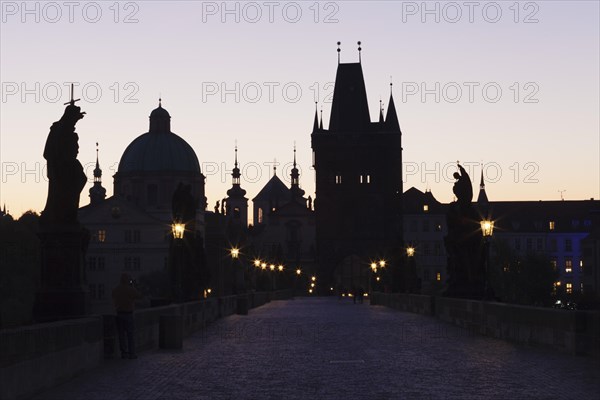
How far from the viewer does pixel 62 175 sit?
24641mm

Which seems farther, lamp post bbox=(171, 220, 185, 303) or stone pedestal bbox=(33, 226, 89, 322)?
lamp post bbox=(171, 220, 185, 303)

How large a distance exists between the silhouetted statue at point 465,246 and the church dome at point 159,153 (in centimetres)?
14112

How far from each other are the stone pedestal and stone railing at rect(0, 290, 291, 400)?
108 centimetres

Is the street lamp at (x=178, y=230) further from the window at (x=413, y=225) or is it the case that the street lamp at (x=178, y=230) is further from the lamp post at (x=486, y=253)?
the window at (x=413, y=225)

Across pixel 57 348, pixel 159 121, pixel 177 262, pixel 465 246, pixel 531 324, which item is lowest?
pixel 531 324

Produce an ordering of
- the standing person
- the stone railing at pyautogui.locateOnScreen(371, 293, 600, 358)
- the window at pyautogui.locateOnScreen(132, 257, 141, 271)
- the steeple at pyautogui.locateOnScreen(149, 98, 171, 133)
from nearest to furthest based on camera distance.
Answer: the stone railing at pyautogui.locateOnScreen(371, 293, 600, 358) → the standing person → the window at pyautogui.locateOnScreen(132, 257, 141, 271) → the steeple at pyautogui.locateOnScreen(149, 98, 171, 133)

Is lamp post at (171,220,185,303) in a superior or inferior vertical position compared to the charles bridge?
superior

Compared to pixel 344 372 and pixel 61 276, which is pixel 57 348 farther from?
pixel 61 276

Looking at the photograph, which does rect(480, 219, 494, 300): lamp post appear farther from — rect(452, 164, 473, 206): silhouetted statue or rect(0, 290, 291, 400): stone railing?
rect(0, 290, 291, 400): stone railing

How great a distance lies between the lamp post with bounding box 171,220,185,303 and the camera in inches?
1529

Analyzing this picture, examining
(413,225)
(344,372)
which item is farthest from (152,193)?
(344,372)

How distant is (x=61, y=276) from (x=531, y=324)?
33.8 feet

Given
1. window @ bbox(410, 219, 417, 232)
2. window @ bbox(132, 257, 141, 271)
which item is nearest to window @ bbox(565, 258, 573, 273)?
window @ bbox(410, 219, 417, 232)

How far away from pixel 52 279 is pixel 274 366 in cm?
552
